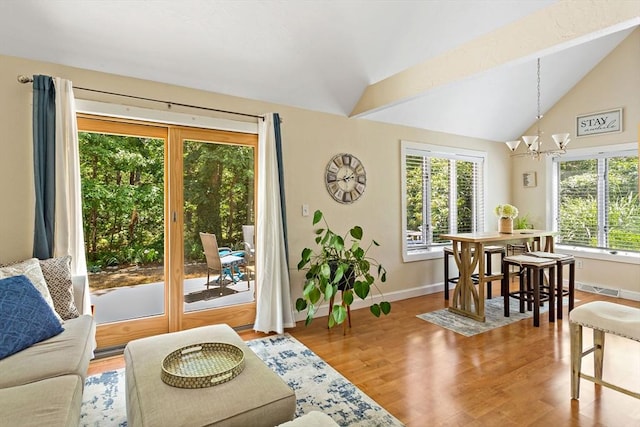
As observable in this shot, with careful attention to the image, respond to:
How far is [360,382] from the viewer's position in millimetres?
2488

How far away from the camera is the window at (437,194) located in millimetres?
4777

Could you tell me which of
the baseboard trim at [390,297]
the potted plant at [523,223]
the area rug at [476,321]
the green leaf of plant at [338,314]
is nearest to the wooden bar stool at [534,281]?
the area rug at [476,321]

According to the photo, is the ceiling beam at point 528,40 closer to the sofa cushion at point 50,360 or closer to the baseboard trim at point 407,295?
the baseboard trim at point 407,295

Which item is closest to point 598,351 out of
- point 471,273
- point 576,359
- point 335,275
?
point 576,359

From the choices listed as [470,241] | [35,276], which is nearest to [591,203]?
[470,241]

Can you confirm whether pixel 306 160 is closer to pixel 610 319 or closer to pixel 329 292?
pixel 329 292

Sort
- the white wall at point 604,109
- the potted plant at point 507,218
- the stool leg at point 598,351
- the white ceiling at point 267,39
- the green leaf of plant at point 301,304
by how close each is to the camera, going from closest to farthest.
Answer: the stool leg at point 598,351 < the white ceiling at point 267,39 < the green leaf of plant at point 301,304 < the potted plant at point 507,218 < the white wall at point 604,109

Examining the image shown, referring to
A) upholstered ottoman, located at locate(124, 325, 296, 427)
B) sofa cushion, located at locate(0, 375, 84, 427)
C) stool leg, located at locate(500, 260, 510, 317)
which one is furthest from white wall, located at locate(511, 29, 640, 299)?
sofa cushion, located at locate(0, 375, 84, 427)

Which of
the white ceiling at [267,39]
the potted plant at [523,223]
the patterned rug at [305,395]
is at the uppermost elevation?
the white ceiling at [267,39]

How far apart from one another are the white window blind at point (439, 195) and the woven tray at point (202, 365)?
10.7ft

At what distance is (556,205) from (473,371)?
3984 mm

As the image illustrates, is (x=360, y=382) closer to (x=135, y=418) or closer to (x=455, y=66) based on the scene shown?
(x=135, y=418)

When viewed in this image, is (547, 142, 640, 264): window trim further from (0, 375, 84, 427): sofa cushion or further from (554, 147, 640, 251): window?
(0, 375, 84, 427): sofa cushion

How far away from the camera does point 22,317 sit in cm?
195
